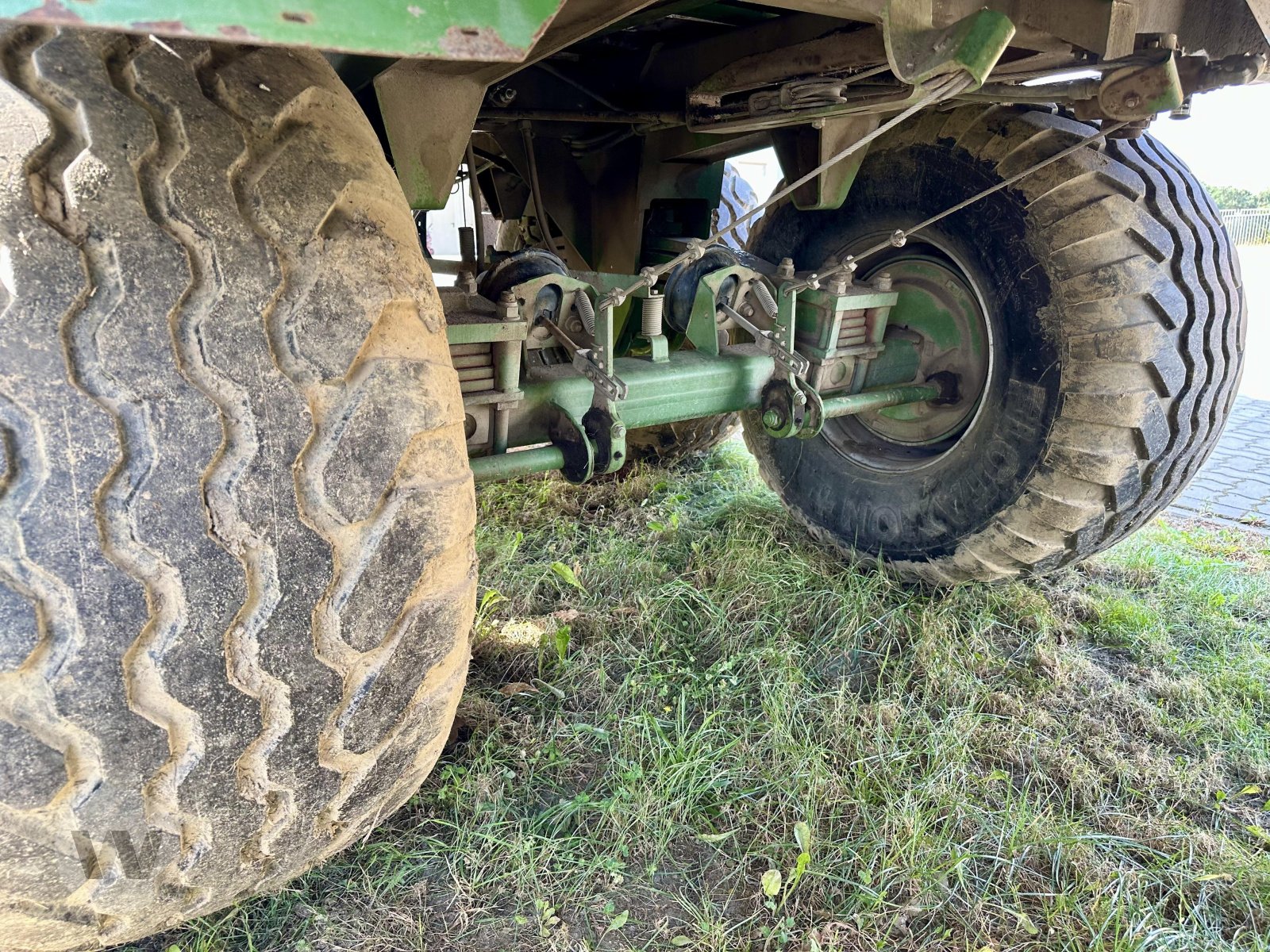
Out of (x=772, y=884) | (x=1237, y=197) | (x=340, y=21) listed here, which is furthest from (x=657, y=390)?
(x=1237, y=197)

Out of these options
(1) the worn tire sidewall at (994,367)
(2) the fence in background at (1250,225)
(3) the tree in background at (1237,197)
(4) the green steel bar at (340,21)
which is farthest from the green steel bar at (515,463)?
(3) the tree in background at (1237,197)

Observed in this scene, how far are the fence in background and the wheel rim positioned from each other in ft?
67.8

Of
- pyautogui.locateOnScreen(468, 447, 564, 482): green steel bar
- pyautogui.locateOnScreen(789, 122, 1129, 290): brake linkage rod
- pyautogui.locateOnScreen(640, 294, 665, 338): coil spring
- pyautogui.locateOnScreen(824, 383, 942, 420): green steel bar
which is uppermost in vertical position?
pyautogui.locateOnScreen(789, 122, 1129, 290): brake linkage rod

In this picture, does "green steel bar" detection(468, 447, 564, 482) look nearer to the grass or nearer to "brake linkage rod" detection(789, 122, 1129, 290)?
the grass

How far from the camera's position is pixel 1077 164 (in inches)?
82.7

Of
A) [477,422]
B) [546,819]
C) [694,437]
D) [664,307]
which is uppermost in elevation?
[664,307]

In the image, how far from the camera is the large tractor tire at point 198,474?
91 centimetres

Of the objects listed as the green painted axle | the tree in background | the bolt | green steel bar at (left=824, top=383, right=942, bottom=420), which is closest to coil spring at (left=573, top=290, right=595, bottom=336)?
the green painted axle

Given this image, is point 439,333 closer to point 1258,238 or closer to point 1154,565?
point 1154,565

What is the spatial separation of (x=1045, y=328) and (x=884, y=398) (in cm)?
47

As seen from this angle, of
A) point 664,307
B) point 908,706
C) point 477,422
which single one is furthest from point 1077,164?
point 477,422

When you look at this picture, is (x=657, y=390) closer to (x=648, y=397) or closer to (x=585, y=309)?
(x=648, y=397)

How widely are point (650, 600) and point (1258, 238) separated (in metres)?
22.2

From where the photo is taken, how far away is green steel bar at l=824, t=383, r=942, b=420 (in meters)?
2.40
